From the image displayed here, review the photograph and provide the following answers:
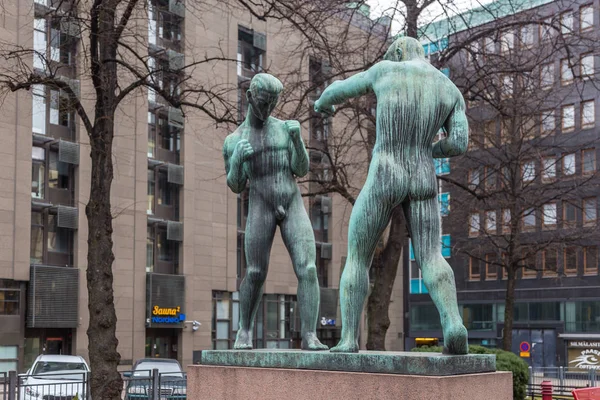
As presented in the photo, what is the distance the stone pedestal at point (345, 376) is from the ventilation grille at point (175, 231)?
3708cm

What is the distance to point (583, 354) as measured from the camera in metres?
52.9

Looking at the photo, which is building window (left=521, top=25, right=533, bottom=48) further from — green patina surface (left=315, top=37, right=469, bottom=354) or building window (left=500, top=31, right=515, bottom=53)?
green patina surface (left=315, top=37, right=469, bottom=354)

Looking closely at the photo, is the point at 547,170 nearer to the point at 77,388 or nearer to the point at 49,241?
the point at 49,241

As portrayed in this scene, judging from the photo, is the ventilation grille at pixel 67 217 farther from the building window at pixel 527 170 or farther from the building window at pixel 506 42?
the building window at pixel 506 42

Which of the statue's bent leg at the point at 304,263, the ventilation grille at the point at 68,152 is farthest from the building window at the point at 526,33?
the ventilation grille at the point at 68,152

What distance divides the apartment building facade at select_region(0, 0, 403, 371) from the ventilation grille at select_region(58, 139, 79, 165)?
0.16ft

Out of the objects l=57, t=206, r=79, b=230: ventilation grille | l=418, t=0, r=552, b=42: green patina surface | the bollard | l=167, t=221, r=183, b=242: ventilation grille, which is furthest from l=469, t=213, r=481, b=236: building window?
l=57, t=206, r=79, b=230: ventilation grille

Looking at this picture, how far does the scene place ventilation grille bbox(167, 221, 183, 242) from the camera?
45.2 metres

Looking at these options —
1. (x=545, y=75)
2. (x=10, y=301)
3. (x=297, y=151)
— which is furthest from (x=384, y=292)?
(x=10, y=301)

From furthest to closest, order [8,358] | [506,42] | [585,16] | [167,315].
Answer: [585,16] < [167,315] < [8,358] < [506,42]

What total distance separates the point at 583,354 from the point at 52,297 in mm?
30620

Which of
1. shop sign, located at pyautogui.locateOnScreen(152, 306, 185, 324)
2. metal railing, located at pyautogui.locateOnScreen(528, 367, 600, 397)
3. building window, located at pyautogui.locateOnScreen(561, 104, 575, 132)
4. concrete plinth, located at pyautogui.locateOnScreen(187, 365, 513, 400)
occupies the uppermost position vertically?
building window, located at pyautogui.locateOnScreen(561, 104, 575, 132)

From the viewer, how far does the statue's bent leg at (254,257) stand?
29.3ft

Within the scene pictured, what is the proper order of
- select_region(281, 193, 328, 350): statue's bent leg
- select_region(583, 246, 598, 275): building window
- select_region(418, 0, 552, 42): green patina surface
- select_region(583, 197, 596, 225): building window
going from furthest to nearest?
1. select_region(583, 246, 598, 275): building window
2. select_region(583, 197, 596, 225): building window
3. select_region(418, 0, 552, 42): green patina surface
4. select_region(281, 193, 328, 350): statue's bent leg
